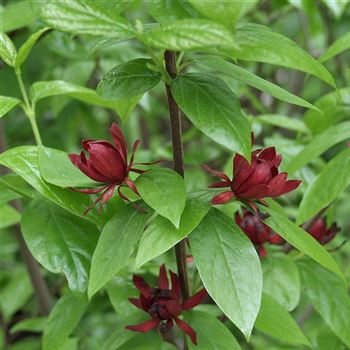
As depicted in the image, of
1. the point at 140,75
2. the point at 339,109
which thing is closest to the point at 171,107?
the point at 140,75

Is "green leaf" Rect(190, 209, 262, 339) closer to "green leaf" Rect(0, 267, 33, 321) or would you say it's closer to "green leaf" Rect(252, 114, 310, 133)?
"green leaf" Rect(252, 114, 310, 133)

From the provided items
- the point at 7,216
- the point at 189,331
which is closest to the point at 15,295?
the point at 7,216

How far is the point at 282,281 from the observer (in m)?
1.02

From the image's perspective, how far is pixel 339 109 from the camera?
49.5 inches

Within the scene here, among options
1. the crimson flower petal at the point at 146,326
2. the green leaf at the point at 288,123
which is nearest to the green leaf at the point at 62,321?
the crimson flower petal at the point at 146,326

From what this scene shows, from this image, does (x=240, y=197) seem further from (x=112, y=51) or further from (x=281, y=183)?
(x=112, y=51)

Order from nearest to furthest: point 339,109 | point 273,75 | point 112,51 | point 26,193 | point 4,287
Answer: point 26,193 → point 339,109 → point 112,51 → point 4,287 → point 273,75

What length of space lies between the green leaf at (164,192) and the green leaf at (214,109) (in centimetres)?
7

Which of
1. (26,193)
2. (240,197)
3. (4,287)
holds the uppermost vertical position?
(240,197)

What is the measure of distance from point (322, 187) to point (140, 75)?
0.34m

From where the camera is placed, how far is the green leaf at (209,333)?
0.82m

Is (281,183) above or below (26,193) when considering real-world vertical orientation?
above

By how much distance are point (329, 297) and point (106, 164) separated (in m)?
0.48

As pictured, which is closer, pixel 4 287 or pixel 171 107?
pixel 171 107
